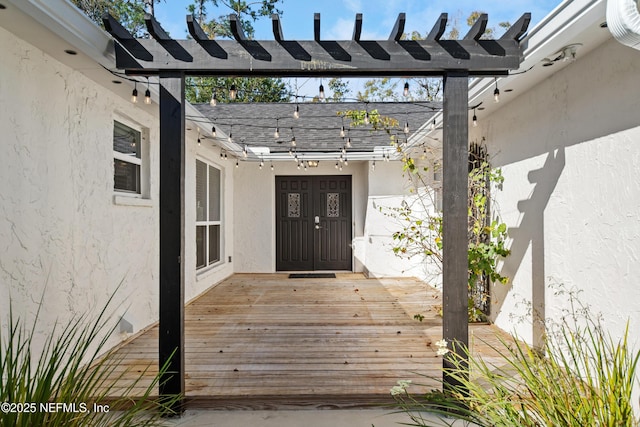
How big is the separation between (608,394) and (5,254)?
3346 mm

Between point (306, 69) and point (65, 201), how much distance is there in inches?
87.3

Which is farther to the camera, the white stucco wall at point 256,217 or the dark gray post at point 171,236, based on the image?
the white stucco wall at point 256,217

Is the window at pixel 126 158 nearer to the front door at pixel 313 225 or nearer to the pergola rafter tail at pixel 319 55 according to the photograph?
the pergola rafter tail at pixel 319 55

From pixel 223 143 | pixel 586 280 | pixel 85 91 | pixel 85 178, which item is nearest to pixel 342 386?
pixel 586 280

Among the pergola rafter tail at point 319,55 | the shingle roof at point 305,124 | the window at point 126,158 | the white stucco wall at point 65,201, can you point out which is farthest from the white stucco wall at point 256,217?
the pergola rafter tail at point 319,55

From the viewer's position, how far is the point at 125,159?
402 centimetres

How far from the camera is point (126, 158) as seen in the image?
4047 millimetres

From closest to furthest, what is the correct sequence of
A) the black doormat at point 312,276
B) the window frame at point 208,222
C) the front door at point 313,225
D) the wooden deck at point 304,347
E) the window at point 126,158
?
the wooden deck at point 304,347, the window at point 126,158, the window frame at point 208,222, the black doormat at point 312,276, the front door at point 313,225

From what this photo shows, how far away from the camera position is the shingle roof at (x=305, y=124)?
720cm

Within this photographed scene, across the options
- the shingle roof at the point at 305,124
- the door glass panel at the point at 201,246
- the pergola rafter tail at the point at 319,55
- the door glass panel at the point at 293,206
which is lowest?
the door glass panel at the point at 201,246

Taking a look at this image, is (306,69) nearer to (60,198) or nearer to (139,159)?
(60,198)

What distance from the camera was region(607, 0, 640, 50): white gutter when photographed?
1765 millimetres

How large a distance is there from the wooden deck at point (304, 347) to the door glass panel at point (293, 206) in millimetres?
2449

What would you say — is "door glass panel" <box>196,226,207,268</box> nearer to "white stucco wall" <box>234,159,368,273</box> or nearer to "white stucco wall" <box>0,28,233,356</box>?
"white stucco wall" <box>234,159,368,273</box>
